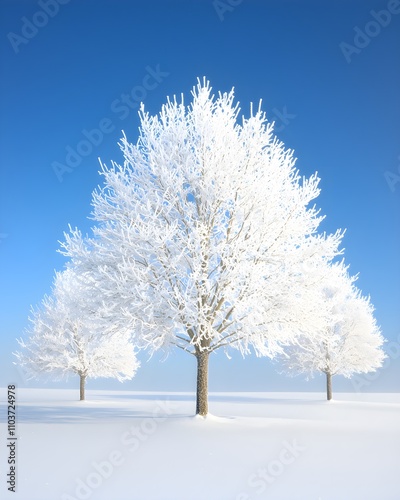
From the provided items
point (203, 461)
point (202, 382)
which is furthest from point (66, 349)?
point (203, 461)

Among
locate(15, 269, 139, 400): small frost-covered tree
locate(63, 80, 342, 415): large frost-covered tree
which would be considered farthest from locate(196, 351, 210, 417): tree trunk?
locate(15, 269, 139, 400): small frost-covered tree

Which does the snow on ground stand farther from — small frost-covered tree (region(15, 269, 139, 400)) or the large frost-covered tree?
small frost-covered tree (region(15, 269, 139, 400))

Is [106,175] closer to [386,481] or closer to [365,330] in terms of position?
[386,481]

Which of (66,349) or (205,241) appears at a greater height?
(205,241)

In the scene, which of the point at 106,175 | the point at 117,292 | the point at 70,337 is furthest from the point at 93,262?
the point at 70,337

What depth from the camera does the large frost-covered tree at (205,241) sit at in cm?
1611

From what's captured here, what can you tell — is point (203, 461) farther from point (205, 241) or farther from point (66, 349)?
point (66, 349)

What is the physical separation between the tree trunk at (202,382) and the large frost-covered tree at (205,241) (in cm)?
5

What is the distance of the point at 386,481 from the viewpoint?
9.27 metres

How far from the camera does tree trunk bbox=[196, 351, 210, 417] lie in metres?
17.2

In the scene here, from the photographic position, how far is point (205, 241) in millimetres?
16188

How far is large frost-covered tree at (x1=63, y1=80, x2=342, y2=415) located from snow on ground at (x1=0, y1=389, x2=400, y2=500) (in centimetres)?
297

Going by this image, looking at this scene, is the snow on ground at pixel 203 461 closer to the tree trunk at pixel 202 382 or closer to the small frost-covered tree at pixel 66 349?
the tree trunk at pixel 202 382

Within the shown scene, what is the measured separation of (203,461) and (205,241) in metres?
7.31
